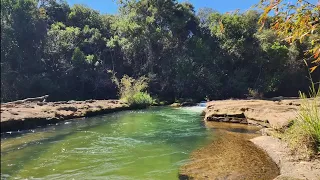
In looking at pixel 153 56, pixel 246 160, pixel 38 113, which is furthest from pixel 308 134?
pixel 153 56

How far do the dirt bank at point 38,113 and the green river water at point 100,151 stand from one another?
0.52 metres

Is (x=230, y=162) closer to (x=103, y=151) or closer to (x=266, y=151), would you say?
(x=266, y=151)

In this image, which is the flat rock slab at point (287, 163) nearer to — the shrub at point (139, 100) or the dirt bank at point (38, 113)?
the dirt bank at point (38, 113)

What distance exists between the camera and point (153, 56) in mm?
30078

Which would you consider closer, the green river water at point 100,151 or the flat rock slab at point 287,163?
the flat rock slab at point 287,163

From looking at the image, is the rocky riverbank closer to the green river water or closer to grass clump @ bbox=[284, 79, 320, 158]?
grass clump @ bbox=[284, 79, 320, 158]

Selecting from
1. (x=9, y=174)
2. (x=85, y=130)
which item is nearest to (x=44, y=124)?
(x=85, y=130)

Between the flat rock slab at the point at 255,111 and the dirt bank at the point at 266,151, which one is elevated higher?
the flat rock slab at the point at 255,111

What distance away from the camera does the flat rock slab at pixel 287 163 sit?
474 centimetres

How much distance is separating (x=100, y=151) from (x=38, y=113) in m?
5.89

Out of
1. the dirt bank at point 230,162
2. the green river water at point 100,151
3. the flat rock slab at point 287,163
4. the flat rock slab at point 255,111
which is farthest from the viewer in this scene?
the flat rock slab at point 255,111

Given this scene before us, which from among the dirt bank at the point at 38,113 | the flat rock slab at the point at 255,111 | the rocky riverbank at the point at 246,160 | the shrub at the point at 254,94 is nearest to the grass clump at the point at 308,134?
the rocky riverbank at the point at 246,160

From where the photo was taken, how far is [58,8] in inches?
1387

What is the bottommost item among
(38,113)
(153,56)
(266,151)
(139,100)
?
(266,151)
